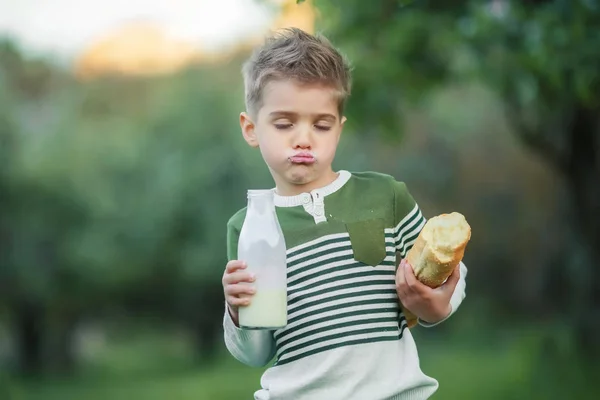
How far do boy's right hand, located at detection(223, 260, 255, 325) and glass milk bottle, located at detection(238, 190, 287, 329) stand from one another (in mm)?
12

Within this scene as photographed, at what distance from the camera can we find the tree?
5.20 m

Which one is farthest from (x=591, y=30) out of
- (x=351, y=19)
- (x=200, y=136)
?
(x=200, y=136)

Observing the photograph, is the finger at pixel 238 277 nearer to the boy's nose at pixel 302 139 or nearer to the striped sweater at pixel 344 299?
the striped sweater at pixel 344 299

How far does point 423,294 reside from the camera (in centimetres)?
214

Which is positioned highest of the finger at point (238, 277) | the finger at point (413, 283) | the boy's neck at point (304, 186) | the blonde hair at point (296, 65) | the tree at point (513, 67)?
the tree at point (513, 67)

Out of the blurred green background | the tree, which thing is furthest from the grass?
the tree

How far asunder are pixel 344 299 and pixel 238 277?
0.88 feet

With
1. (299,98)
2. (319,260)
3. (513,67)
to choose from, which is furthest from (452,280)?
(513,67)

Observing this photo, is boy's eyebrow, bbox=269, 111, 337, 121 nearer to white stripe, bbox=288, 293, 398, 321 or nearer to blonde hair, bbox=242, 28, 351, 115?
blonde hair, bbox=242, 28, 351, 115

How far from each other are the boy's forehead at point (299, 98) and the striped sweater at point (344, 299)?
20 centimetres

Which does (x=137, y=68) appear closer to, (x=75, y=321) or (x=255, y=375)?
(x=75, y=321)

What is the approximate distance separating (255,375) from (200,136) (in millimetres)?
2482

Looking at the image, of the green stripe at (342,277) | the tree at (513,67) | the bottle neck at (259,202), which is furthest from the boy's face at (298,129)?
the tree at (513,67)

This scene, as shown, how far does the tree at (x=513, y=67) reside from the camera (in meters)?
5.20
